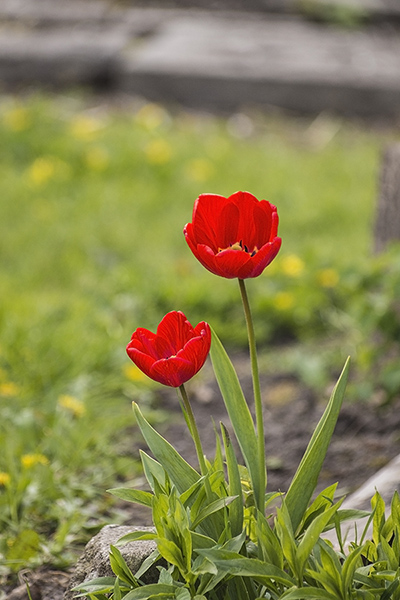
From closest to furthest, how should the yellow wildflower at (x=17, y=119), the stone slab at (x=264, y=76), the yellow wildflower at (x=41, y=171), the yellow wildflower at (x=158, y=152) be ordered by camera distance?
the yellow wildflower at (x=41, y=171)
the yellow wildflower at (x=158, y=152)
the yellow wildflower at (x=17, y=119)
the stone slab at (x=264, y=76)

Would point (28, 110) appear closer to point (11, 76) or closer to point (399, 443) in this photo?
point (11, 76)

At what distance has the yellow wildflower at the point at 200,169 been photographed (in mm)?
4438

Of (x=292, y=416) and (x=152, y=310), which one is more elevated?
(x=152, y=310)

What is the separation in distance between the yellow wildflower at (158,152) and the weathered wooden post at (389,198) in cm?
202

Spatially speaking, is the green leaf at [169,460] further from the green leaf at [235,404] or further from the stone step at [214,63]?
the stone step at [214,63]

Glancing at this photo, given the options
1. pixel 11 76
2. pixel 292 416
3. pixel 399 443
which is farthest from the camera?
pixel 11 76

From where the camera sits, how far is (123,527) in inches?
58.0

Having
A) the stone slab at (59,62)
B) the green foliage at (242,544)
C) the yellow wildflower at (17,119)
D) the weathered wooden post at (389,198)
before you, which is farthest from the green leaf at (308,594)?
the stone slab at (59,62)

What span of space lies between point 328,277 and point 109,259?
3.67 feet

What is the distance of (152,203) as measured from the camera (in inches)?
166

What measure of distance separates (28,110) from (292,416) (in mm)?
3235

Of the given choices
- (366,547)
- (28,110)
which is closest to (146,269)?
(28,110)

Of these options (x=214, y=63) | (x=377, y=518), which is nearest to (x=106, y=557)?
(x=377, y=518)

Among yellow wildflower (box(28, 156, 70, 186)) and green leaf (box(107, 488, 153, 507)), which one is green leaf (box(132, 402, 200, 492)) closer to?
green leaf (box(107, 488, 153, 507))
